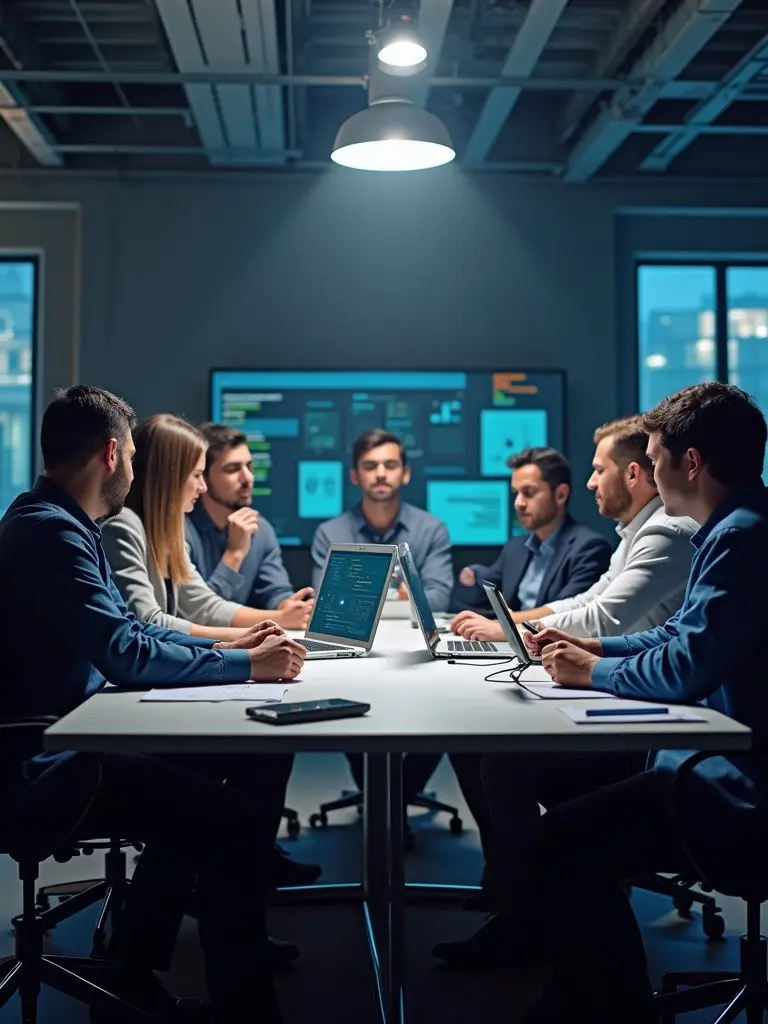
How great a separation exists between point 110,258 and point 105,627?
415 centimetres

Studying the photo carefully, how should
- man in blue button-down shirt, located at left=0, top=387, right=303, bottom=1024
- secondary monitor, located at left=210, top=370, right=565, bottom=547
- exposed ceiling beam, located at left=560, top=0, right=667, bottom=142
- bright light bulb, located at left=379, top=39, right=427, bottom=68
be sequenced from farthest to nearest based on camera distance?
secondary monitor, located at left=210, top=370, right=565, bottom=547 → exposed ceiling beam, located at left=560, top=0, right=667, bottom=142 → bright light bulb, located at left=379, top=39, right=427, bottom=68 → man in blue button-down shirt, located at left=0, top=387, right=303, bottom=1024

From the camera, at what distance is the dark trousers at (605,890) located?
77.4 inches

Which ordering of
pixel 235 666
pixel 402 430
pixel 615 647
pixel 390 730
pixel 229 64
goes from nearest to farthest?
1. pixel 390 730
2. pixel 235 666
3. pixel 615 647
4. pixel 229 64
5. pixel 402 430

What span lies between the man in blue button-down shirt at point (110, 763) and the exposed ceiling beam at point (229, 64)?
7.31ft

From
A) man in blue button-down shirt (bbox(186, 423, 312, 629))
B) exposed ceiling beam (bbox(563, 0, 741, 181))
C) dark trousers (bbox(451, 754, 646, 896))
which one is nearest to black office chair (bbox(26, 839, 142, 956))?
dark trousers (bbox(451, 754, 646, 896))

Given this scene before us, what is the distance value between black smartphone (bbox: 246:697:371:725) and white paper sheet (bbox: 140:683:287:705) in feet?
0.50

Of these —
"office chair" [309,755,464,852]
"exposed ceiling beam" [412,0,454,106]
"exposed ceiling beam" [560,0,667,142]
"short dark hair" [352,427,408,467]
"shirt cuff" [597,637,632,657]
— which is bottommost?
Result: "office chair" [309,755,464,852]

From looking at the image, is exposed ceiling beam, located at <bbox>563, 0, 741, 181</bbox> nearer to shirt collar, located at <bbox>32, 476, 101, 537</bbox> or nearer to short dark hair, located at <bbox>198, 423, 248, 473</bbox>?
short dark hair, located at <bbox>198, 423, 248, 473</bbox>

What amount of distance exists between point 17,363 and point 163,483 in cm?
342

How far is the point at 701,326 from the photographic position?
6402 mm

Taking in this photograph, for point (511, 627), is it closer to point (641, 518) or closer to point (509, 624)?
point (509, 624)

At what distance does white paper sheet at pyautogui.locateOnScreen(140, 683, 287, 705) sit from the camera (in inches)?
83.0

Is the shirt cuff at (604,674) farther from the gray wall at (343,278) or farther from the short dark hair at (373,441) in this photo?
the gray wall at (343,278)

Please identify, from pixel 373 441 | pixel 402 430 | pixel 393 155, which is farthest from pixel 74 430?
pixel 402 430
